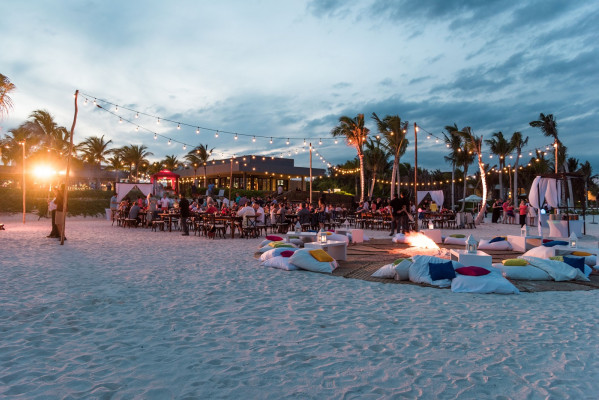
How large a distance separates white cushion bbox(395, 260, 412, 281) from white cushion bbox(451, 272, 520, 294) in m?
0.77

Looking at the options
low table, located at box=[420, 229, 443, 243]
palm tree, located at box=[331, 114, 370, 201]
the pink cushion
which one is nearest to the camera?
the pink cushion

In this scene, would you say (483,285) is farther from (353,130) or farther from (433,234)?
(353,130)

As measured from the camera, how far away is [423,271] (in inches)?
250

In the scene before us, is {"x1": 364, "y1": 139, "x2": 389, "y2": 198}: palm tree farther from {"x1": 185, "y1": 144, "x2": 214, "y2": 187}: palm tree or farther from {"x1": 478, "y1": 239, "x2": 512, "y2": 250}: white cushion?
{"x1": 478, "y1": 239, "x2": 512, "y2": 250}: white cushion

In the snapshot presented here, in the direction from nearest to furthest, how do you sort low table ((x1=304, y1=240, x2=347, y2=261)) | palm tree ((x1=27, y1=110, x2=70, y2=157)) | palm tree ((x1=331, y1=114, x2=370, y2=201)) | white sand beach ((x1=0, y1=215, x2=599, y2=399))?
white sand beach ((x1=0, y1=215, x2=599, y2=399)), low table ((x1=304, y1=240, x2=347, y2=261)), palm tree ((x1=331, y1=114, x2=370, y2=201)), palm tree ((x1=27, y1=110, x2=70, y2=157))

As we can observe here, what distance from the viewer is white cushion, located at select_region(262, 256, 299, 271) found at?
7482mm

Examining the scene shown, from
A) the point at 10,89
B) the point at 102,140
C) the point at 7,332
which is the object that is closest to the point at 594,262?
the point at 7,332

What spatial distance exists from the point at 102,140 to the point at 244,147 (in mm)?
16756

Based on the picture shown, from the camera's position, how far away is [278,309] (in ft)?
15.7

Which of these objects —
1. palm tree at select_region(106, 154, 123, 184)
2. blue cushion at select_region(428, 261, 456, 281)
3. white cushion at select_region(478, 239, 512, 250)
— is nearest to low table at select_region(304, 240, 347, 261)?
blue cushion at select_region(428, 261, 456, 281)

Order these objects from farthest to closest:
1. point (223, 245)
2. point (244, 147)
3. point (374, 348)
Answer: point (244, 147), point (223, 245), point (374, 348)

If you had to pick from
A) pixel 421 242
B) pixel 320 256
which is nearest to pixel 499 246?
pixel 421 242

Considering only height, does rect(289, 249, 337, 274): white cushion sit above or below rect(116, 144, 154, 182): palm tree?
below

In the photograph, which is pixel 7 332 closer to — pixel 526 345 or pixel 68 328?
pixel 68 328
